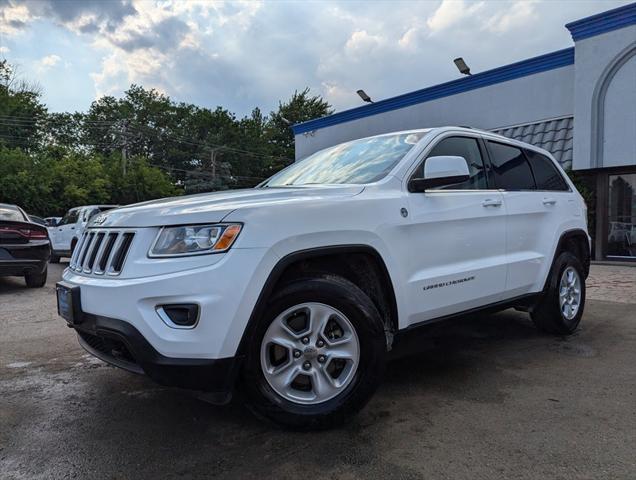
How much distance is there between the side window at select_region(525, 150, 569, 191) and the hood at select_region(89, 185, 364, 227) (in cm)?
244

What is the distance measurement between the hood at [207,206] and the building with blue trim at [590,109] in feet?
36.3

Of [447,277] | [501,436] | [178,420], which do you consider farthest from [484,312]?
[178,420]

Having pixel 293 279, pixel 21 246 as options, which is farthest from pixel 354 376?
pixel 21 246

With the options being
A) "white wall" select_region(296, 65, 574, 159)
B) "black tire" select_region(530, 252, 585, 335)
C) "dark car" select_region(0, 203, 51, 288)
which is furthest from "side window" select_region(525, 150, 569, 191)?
"white wall" select_region(296, 65, 574, 159)

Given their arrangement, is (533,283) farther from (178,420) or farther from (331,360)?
(178,420)

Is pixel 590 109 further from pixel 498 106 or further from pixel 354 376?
pixel 354 376

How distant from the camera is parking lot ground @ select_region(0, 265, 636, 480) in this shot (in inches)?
96.0

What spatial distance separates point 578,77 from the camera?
12305 mm

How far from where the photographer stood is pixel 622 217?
12320 millimetres

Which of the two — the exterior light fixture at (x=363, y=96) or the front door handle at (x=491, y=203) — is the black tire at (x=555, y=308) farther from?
the exterior light fixture at (x=363, y=96)

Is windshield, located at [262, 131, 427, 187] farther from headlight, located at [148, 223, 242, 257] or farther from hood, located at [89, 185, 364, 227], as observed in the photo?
headlight, located at [148, 223, 242, 257]

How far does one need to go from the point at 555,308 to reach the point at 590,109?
9228 millimetres

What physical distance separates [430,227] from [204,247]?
5.16 ft

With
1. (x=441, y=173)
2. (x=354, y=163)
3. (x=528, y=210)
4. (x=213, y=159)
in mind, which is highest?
(x=213, y=159)
